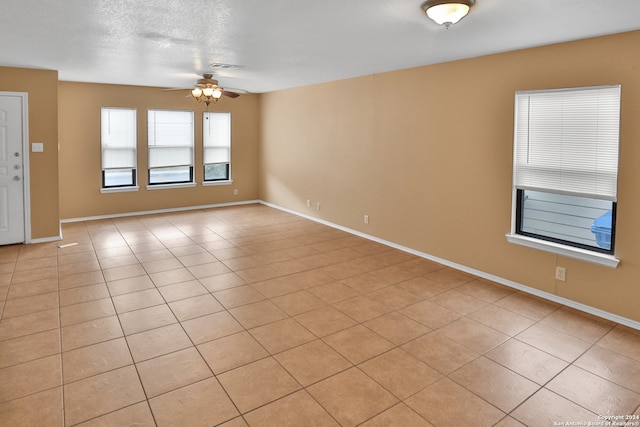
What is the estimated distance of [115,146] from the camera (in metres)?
7.31

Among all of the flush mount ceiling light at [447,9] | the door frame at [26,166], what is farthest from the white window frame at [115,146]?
the flush mount ceiling light at [447,9]

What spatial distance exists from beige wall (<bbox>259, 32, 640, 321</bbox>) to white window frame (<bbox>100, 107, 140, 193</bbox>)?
297cm

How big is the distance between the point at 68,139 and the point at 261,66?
12.6 ft

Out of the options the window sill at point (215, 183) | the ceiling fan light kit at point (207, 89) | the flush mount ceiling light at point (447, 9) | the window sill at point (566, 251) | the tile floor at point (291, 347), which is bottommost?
the tile floor at point (291, 347)

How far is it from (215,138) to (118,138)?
5.94ft

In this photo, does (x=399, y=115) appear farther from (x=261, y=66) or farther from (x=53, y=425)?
(x=53, y=425)

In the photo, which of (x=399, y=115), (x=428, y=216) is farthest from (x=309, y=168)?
(x=428, y=216)

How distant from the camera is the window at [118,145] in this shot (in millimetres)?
7199

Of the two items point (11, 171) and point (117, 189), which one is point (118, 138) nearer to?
Answer: point (117, 189)

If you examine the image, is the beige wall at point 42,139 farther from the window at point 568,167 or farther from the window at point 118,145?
the window at point 568,167

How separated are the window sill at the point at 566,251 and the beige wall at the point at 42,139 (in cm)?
587

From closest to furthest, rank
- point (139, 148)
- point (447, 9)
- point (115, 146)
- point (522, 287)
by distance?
point (447, 9), point (522, 287), point (115, 146), point (139, 148)

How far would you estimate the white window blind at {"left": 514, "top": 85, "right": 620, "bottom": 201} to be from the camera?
3.46 m

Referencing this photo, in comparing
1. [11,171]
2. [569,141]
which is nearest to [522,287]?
[569,141]
